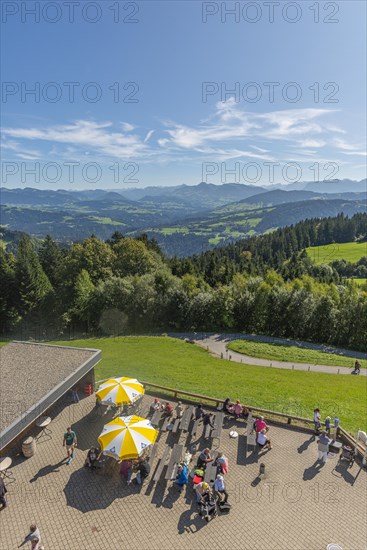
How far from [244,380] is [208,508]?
1538 centimetres

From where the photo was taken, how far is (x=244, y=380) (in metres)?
26.4

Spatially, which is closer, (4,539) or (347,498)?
(4,539)

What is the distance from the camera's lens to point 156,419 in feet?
55.1

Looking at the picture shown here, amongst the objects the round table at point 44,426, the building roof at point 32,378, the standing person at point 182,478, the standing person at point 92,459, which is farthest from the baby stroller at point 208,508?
the round table at point 44,426

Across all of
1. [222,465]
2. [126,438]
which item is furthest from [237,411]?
[126,438]

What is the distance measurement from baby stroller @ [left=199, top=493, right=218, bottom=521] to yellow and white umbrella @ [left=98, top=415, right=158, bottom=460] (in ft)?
9.87

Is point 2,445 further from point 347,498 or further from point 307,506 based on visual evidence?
point 347,498

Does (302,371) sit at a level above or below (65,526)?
below

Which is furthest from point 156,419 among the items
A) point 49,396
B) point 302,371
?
point 302,371

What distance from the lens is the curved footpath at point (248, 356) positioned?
3470 centimetres

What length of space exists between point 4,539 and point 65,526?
1.99 meters

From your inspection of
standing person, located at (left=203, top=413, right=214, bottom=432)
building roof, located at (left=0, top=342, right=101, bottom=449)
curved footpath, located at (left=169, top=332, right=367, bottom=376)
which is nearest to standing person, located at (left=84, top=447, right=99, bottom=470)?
building roof, located at (left=0, top=342, right=101, bottom=449)

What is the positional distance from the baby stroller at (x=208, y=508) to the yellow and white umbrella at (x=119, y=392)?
6151 millimetres

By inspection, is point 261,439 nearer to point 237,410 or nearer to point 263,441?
point 263,441
